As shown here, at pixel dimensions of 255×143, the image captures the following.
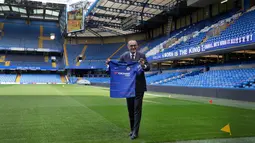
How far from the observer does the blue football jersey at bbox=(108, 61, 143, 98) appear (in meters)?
5.27

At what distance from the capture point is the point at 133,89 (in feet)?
17.1

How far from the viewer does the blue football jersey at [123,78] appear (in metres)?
5.27

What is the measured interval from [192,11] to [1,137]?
3561 cm

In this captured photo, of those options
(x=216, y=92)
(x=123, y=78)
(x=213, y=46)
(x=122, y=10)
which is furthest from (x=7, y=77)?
(x=123, y=78)

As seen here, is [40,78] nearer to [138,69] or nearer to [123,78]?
[123,78]

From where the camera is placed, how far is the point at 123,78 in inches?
214

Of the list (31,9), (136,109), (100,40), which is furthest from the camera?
(100,40)

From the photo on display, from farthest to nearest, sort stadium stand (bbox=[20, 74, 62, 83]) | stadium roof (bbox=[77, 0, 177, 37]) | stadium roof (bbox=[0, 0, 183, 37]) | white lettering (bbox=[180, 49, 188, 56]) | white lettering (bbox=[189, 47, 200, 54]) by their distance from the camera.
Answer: stadium stand (bbox=[20, 74, 62, 83]) → stadium roof (bbox=[0, 0, 183, 37]) → stadium roof (bbox=[77, 0, 177, 37]) → white lettering (bbox=[180, 49, 188, 56]) → white lettering (bbox=[189, 47, 200, 54])

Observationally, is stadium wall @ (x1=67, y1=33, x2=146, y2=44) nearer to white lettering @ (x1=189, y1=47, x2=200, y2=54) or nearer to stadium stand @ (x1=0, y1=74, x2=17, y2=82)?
stadium stand @ (x1=0, y1=74, x2=17, y2=82)

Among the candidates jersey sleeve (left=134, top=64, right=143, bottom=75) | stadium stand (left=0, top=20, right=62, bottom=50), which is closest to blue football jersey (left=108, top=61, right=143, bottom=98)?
jersey sleeve (left=134, top=64, right=143, bottom=75)

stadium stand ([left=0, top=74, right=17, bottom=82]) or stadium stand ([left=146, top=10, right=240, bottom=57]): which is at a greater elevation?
stadium stand ([left=146, top=10, right=240, bottom=57])

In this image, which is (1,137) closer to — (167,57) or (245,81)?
(245,81)

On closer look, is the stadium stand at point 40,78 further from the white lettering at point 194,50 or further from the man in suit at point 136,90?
the man in suit at point 136,90

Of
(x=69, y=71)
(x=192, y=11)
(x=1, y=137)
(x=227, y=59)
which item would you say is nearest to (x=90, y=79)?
(x=69, y=71)
